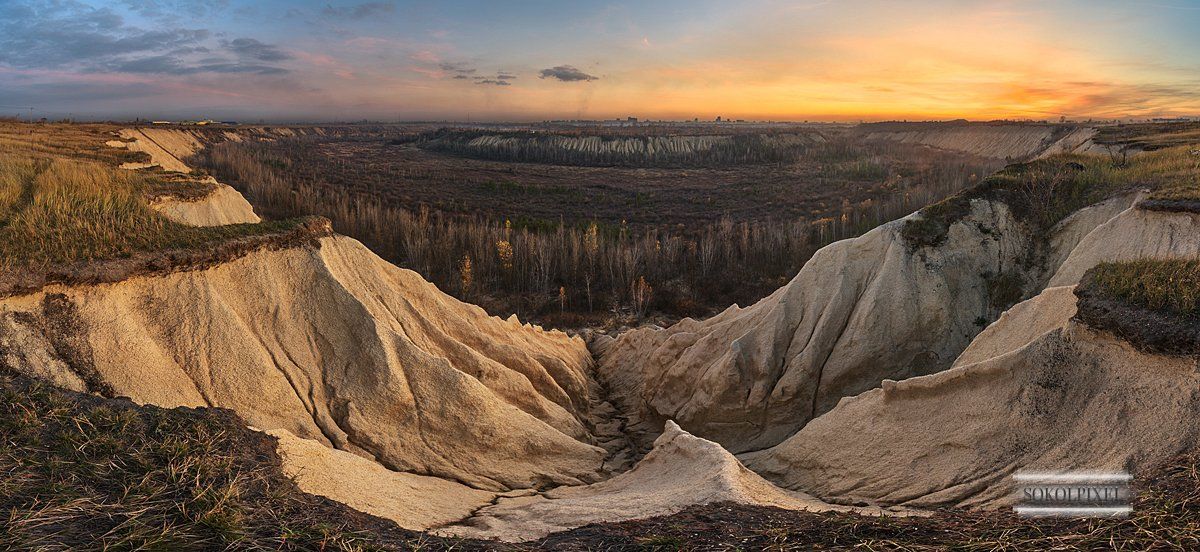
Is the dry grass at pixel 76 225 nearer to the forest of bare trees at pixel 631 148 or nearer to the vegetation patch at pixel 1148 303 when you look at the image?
the vegetation patch at pixel 1148 303

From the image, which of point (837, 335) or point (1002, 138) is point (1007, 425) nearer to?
point (837, 335)

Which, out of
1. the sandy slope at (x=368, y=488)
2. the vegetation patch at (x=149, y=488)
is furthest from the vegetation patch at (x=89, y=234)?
the sandy slope at (x=368, y=488)

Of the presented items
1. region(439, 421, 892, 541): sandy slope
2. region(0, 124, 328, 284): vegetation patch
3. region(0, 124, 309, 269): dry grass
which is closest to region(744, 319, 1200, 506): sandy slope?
region(439, 421, 892, 541): sandy slope

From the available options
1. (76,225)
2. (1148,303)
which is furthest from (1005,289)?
(76,225)

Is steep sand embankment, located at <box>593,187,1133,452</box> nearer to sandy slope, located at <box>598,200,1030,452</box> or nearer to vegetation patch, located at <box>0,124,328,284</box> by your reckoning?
sandy slope, located at <box>598,200,1030,452</box>

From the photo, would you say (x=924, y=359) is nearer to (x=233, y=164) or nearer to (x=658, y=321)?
(x=658, y=321)

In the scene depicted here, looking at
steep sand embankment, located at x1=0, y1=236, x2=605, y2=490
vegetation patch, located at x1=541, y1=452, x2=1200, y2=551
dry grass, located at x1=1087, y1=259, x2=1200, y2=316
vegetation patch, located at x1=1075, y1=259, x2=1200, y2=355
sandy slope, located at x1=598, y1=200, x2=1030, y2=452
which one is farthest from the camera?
sandy slope, located at x1=598, y1=200, x2=1030, y2=452

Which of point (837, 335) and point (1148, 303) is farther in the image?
point (837, 335)

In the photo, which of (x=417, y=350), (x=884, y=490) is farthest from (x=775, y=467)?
(x=417, y=350)
